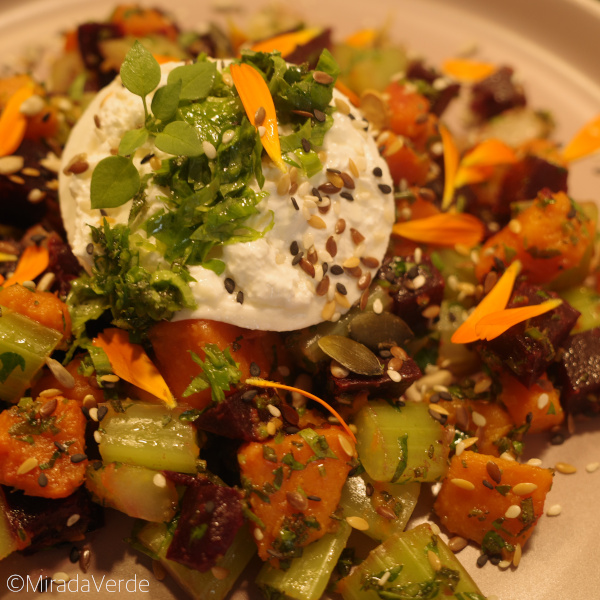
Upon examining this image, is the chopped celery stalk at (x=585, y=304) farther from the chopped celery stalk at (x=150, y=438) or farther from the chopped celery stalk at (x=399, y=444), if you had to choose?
the chopped celery stalk at (x=150, y=438)

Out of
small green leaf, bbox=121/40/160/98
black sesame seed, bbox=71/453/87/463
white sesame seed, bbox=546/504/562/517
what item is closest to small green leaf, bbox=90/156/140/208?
small green leaf, bbox=121/40/160/98

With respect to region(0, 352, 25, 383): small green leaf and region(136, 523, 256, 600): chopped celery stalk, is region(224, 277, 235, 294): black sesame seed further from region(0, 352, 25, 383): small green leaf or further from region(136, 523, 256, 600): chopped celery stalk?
region(136, 523, 256, 600): chopped celery stalk

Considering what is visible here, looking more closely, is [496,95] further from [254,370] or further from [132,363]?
[132,363]

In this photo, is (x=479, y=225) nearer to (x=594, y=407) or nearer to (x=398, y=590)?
(x=594, y=407)

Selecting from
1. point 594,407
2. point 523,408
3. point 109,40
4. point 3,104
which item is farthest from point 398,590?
point 109,40

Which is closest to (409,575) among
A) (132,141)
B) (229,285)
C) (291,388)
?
(291,388)
